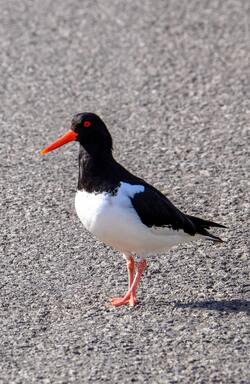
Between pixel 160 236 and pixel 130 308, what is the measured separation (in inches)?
23.6

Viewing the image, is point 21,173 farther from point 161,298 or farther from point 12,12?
point 12,12

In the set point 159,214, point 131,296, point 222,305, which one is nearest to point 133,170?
point 159,214

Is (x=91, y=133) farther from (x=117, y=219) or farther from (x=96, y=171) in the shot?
(x=117, y=219)

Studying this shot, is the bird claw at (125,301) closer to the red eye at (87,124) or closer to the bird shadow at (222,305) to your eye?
the bird shadow at (222,305)

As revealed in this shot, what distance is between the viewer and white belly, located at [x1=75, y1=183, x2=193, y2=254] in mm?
6844

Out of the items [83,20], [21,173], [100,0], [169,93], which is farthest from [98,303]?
[100,0]

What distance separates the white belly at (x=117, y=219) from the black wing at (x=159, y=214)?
0.15ft

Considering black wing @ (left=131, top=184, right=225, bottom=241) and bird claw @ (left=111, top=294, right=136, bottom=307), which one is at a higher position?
black wing @ (left=131, top=184, right=225, bottom=241)

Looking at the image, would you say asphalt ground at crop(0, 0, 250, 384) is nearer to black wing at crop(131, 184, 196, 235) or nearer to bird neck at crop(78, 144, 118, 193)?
black wing at crop(131, 184, 196, 235)

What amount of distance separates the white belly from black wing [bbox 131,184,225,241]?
5 centimetres

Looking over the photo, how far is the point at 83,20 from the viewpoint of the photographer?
1435cm

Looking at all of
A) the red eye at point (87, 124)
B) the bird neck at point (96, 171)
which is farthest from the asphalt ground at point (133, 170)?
the red eye at point (87, 124)

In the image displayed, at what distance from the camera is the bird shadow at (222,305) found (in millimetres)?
7039

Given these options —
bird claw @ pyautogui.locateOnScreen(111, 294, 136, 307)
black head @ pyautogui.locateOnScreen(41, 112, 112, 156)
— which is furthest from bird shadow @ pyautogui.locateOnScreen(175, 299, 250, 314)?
black head @ pyautogui.locateOnScreen(41, 112, 112, 156)
